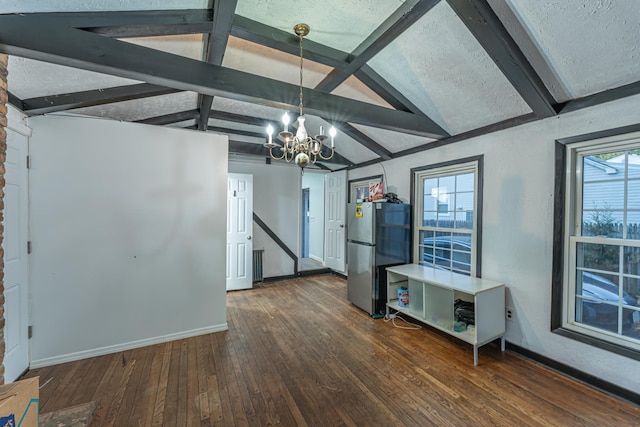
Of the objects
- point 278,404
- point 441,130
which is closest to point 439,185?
point 441,130

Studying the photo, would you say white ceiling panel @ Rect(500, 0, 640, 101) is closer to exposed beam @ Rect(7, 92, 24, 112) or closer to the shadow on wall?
the shadow on wall

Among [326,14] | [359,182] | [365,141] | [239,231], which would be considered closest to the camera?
[326,14]

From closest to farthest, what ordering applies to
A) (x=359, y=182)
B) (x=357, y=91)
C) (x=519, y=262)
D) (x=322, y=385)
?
(x=322, y=385), (x=519, y=262), (x=357, y=91), (x=359, y=182)

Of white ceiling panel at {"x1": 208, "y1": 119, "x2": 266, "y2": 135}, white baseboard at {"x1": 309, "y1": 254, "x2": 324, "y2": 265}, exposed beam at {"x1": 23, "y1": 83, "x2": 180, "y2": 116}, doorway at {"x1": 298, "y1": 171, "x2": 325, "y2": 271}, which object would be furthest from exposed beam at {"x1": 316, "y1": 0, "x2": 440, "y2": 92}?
white baseboard at {"x1": 309, "y1": 254, "x2": 324, "y2": 265}

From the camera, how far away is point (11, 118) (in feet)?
6.61

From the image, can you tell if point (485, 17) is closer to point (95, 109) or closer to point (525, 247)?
point (525, 247)

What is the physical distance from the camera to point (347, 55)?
246 cm

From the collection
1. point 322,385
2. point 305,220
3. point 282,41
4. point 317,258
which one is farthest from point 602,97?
point 305,220

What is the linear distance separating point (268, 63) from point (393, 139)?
2.09m

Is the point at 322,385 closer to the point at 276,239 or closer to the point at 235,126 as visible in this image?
the point at 276,239

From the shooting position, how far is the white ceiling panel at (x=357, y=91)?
9.75ft

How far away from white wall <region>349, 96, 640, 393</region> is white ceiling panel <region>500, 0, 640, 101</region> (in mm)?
280

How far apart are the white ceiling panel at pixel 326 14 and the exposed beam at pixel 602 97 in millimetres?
1753

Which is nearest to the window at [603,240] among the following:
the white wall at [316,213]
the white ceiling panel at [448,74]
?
the white ceiling panel at [448,74]
